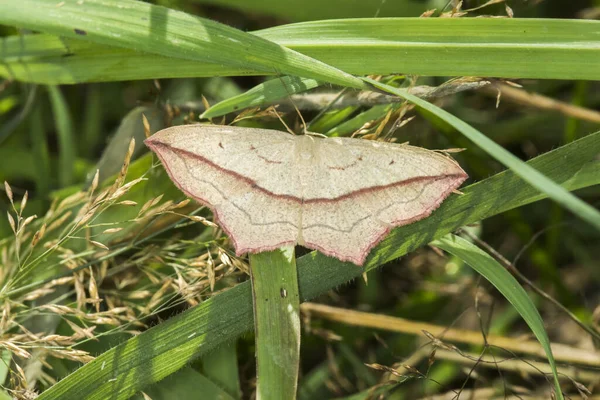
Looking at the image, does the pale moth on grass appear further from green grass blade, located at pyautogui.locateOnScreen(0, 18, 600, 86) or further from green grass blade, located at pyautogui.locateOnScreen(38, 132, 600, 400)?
green grass blade, located at pyautogui.locateOnScreen(0, 18, 600, 86)

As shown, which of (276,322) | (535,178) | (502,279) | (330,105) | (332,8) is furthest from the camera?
(332,8)

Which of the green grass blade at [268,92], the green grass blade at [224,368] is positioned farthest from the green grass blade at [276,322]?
the green grass blade at [268,92]

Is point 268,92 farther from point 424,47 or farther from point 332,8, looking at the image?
point 332,8

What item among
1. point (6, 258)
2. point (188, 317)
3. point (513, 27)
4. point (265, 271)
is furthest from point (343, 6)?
point (6, 258)

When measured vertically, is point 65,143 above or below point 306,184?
below

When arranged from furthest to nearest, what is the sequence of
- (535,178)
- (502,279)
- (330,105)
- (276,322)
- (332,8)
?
(332,8), (330,105), (502,279), (276,322), (535,178)

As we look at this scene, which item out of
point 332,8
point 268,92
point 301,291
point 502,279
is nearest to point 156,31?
point 268,92
